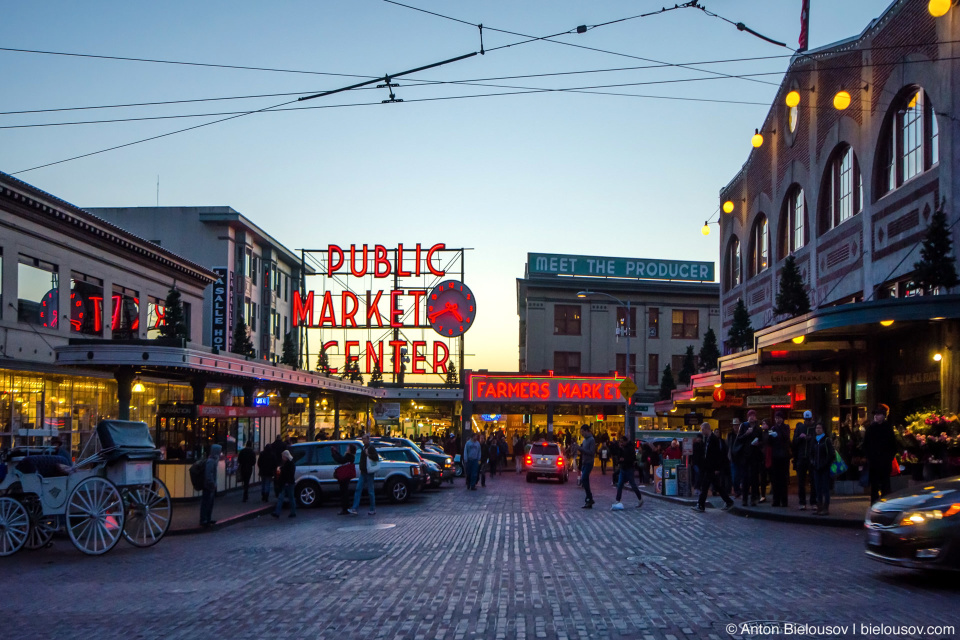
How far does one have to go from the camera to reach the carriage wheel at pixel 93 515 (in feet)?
47.9

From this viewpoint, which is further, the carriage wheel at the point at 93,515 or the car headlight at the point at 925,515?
the carriage wheel at the point at 93,515

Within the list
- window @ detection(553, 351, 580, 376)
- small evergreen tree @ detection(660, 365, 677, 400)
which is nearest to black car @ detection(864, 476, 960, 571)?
small evergreen tree @ detection(660, 365, 677, 400)

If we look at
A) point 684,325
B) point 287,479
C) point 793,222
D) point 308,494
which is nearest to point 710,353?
point 793,222

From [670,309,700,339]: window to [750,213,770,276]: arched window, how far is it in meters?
30.8

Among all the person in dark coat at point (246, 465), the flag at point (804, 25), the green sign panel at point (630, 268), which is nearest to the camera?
the person in dark coat at point (246, 465)

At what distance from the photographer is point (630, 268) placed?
69125mm

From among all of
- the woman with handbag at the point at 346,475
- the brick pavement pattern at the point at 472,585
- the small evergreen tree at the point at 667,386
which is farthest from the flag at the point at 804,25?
the small evergreen tree at the point at 667,386

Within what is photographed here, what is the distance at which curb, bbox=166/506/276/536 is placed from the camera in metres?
18.4

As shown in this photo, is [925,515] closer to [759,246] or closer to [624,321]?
[759,246]

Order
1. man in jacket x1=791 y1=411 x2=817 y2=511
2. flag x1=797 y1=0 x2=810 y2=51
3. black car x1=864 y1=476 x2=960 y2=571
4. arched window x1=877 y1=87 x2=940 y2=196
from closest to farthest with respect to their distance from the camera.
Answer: black car x1=864 y1=476 x2=960 y2=571 < man in jacket x1=791 y1=411 x2=817 y2=511 < arched window x1=877 y1=87 x2=940 y2=196 < flag x1=797 y1=0 x2=810 y2=51

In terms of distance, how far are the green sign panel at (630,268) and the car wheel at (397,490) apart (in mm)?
43263

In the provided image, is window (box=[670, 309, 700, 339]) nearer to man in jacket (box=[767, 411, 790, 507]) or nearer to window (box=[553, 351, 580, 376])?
window (box=[553, 351, 580, 376])

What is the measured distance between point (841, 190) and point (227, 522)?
18.6m

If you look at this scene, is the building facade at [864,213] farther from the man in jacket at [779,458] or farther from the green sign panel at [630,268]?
the green sign panel at [630,268]
